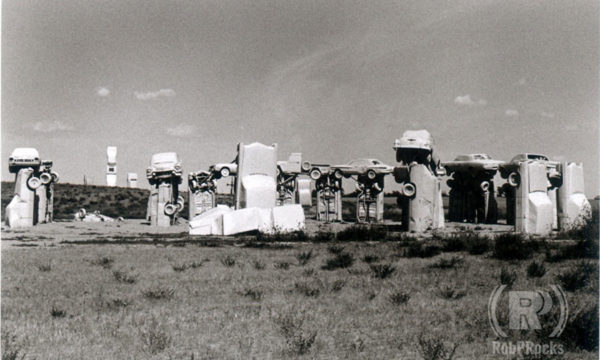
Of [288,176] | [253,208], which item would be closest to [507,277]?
[253,208]

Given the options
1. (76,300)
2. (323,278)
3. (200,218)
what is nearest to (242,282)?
(323,278)

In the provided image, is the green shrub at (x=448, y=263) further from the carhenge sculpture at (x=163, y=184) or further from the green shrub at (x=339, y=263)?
the carhenge sculpture at (x=163, y=184)

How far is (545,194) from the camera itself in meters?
18.6

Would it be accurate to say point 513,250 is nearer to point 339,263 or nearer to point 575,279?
point 575,279

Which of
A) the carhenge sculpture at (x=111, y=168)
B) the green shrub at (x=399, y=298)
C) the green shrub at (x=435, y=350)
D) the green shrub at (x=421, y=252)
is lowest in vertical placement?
the green shrub at (x=435, y=350)

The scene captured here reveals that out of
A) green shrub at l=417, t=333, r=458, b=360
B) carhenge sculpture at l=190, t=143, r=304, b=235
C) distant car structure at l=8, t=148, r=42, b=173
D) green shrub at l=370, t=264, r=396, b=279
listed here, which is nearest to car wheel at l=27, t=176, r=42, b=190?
distant car structure at l=8, t=148, r=42, b=173

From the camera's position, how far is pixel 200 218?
19266mm

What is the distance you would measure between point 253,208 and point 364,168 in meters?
11.4

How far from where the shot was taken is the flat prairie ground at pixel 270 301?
5.91m

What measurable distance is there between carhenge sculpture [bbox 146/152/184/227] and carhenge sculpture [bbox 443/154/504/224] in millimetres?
11876

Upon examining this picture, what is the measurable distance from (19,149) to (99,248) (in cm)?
1065

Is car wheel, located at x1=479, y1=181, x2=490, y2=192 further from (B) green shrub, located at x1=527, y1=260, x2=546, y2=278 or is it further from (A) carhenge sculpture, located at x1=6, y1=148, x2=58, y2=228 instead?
(A) carhenge sculpture, located at x1=6, y1=148, x2=58, y2=228

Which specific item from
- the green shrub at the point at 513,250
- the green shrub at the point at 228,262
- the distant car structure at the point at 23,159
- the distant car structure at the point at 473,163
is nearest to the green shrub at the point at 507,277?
the green shrub at the point at 513,250

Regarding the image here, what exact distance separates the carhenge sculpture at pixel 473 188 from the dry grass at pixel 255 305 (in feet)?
42.0
